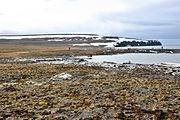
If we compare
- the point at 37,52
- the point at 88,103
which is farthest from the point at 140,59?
the point at 88,103

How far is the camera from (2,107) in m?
13.8

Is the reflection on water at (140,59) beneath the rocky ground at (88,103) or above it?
beneath

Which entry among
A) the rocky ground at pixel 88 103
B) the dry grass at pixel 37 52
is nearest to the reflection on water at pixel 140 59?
the dry grass at pixel 37 52

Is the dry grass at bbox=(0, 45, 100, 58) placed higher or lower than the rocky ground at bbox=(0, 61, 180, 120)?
lower

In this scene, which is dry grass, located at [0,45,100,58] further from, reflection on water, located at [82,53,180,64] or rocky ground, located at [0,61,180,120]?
rocky ground, located at [0,61,180,120]

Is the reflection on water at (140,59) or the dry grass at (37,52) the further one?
the dry grass at (37,52)

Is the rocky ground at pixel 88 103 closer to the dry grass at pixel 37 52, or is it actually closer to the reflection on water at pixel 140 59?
the reflection on water at pixel 140 59

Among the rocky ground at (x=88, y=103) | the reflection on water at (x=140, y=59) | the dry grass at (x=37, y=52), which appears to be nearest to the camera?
the rocky ground at (x=88, y=103)

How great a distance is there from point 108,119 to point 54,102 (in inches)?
132

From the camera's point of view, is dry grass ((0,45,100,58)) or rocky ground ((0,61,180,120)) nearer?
rocky ground ((0,61,180,120))

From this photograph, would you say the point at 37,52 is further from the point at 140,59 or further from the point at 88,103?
the point at 88,103

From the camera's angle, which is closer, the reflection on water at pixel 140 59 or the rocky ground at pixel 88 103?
the rocky ground at pixel 88 103

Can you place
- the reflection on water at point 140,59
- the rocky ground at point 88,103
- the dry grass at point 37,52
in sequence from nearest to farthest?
the rocky ground at point 88,103, the reflection on water at point 140,59, the dry grass at point 37,52

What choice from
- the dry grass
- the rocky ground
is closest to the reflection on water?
the dry grass
